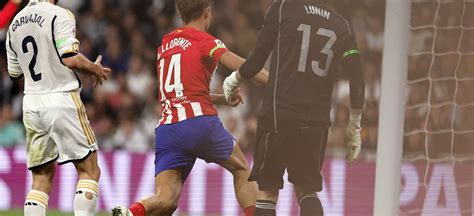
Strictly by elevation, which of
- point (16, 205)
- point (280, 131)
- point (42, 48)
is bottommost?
point (16, 205)

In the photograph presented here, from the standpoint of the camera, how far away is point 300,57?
292 inches

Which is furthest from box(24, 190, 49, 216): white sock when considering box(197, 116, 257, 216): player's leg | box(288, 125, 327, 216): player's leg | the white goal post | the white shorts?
the white goal post

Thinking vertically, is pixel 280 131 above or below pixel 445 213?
above

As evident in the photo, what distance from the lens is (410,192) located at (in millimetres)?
8906

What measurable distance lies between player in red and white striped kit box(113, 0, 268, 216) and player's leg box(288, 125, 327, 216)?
0.35 metres

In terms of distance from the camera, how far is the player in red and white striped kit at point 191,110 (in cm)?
744

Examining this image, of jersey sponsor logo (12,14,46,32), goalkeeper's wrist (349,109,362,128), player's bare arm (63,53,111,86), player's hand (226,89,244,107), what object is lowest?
goalkeeper's wrist (349,109,362,128)

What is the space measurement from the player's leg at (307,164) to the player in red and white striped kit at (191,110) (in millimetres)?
352

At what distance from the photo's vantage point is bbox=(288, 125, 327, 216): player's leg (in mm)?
7328

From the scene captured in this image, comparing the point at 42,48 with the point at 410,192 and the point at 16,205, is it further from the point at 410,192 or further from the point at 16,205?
the point at 16,205

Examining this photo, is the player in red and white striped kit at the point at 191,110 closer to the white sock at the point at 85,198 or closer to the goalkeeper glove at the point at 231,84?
the goalkeeper glove at the point at 231,84

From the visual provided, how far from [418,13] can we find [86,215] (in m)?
2.65

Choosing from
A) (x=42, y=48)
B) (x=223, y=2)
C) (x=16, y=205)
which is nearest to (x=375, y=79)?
(x=223, y=2)

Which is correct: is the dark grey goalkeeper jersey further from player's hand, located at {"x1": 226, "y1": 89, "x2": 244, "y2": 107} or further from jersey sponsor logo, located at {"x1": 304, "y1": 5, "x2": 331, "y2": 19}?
player's hand, located at {"x1": 226, "y1": 89, "x2": 244, "y2": 107}
